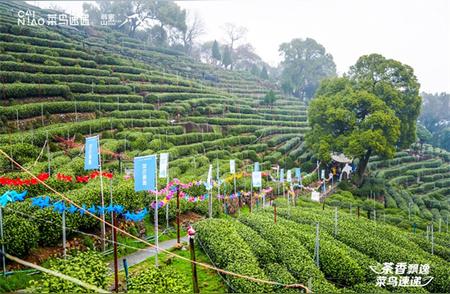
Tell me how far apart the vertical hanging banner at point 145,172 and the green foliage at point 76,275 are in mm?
1955

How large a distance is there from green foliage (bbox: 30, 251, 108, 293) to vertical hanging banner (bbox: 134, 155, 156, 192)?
1955mm

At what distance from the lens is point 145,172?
341 inches

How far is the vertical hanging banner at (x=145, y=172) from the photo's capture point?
28.4ft

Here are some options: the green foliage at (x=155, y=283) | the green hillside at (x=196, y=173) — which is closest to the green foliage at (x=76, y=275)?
the green hillside at (x=196, y=173)

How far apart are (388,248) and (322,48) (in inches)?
2160

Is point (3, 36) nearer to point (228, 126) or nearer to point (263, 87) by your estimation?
point (228, 126)

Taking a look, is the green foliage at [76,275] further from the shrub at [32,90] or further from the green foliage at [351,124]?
the green foliage at [351,124]

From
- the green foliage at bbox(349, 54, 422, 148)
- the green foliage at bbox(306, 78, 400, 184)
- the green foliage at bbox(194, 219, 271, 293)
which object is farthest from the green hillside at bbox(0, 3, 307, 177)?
the green foliage at bbox(194, 219, 271, 293)

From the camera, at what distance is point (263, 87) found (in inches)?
2226

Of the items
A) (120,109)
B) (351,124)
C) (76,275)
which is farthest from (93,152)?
(351,124)

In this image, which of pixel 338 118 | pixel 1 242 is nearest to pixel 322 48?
pixel 338 118

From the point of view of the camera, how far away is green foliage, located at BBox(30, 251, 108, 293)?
19.8 ft

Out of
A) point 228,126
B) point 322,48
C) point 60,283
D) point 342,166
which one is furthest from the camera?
point 322,48

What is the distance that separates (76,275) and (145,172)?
9.38 ft
